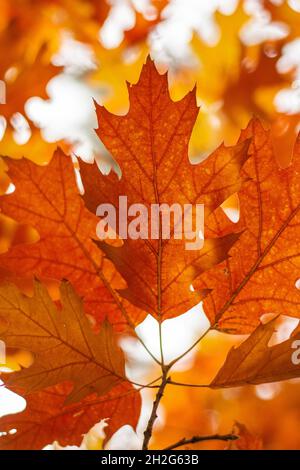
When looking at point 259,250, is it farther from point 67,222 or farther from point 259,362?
point 67,222

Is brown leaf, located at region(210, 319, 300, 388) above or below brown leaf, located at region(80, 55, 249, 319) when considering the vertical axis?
below

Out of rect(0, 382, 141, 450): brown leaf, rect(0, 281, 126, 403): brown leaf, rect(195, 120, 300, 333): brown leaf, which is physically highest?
rect(195, 120, 300, 333): brown leaf

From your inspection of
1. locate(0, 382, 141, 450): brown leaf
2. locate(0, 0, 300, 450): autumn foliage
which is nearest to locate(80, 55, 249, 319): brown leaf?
locate(0, 0, 300, 450): autumn foliage

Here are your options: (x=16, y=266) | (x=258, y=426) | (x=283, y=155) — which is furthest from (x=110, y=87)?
(x=16, y=266)

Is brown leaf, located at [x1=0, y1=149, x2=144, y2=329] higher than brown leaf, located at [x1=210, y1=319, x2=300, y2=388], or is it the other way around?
brown leaf, located at [x1=0, y1=149, x2=144, y2=329]

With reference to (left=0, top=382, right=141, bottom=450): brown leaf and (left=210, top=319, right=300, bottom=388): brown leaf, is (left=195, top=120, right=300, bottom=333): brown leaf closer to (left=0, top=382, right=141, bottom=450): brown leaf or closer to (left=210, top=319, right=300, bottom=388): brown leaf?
(left=210, top=319, right=300, bottom=388): brown leaf

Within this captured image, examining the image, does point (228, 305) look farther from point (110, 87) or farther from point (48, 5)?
point (48, 5)

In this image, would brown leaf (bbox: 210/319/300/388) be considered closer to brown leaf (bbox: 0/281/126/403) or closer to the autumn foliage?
the autumn foliage

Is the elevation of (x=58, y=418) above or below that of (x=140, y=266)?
below

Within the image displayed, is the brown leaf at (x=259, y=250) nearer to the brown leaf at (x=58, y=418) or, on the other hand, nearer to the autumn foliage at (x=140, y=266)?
the autumn foliage at (x=140, y=266)

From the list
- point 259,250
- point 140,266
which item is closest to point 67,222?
point 140,266

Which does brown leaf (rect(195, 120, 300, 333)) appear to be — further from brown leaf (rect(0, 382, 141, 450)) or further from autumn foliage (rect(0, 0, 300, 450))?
brown leaf (rect(0, 382, 141, 450))

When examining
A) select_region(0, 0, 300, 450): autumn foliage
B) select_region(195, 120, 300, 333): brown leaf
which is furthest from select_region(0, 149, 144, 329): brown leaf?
select_region(195, 120, 300, 333): brown leaf
